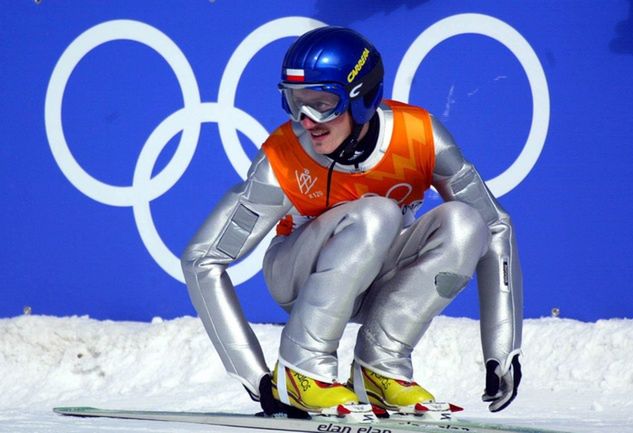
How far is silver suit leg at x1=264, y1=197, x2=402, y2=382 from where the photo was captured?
12.1 feet

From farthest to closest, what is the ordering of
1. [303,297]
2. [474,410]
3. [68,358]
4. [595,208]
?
[68,358] < [595,208] < [474,410] < [303,297]

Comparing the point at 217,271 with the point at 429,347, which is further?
the point at 429,347

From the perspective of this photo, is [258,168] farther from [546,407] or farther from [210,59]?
[210,59]

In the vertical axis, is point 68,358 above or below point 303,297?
above

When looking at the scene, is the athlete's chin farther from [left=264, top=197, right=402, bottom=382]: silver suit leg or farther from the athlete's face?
[left=264, top=197, right=402, bottom=382]: silver suit leg

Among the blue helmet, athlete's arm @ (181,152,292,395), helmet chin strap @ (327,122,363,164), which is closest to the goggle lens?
the blue helmet

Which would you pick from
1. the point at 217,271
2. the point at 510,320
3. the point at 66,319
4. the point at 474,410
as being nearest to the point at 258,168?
the point at 217,271

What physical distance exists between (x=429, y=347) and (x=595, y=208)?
1.03 meters

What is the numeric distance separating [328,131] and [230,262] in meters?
0.49

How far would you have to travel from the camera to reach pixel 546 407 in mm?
5492

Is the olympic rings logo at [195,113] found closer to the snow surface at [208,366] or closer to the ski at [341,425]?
the snow surface at [208,366]

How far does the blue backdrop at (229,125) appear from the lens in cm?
613

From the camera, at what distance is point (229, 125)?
6344mm

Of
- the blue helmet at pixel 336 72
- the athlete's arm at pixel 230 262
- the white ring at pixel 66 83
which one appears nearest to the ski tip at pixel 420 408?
the athlete's arm at pixel 230 262
